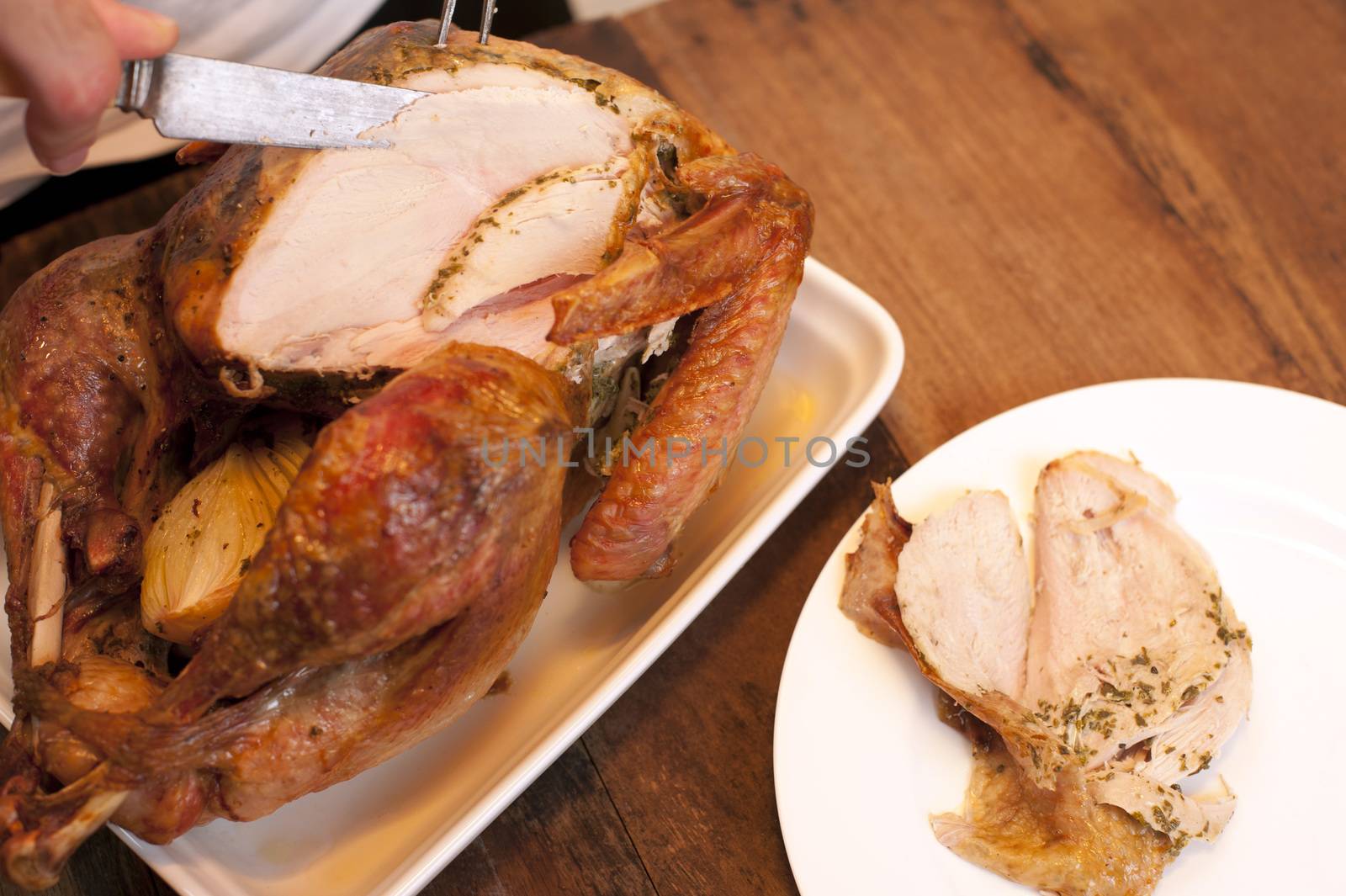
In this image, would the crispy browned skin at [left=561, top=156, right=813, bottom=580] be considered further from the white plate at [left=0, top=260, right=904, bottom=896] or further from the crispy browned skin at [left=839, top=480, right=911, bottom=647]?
the crispy browned skin at [left=839, top=480, right=911, bottom=647]

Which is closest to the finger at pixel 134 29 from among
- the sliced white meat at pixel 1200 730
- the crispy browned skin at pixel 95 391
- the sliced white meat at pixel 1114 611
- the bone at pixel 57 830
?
the crispy browned skin at pixel 95 391

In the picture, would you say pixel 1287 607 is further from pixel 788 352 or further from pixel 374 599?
pixel 374 599

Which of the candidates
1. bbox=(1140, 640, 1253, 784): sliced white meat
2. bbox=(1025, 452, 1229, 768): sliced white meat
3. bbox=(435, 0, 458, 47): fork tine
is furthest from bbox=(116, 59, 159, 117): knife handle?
bbox=(1140, 640, 1253, 784): sliced white meat

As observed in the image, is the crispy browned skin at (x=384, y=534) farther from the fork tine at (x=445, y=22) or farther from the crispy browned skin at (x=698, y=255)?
the fork tine at (x=445, y=22)

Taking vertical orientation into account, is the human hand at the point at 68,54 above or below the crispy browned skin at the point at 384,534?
above

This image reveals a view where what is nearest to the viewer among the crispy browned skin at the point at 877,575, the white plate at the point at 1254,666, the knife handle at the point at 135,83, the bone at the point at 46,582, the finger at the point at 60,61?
the finger at the point at 60,61

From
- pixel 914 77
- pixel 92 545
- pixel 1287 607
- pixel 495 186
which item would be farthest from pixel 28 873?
pixel 914 77

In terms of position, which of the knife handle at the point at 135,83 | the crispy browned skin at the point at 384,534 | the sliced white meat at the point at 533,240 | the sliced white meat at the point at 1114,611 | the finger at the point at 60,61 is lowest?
the sliced white meat at the point at 1114,611

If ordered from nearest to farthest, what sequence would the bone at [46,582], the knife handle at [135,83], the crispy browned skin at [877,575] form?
the knife handle at [135,83] < the bone at [46,582] < the crispy browned skin at [877,575]
